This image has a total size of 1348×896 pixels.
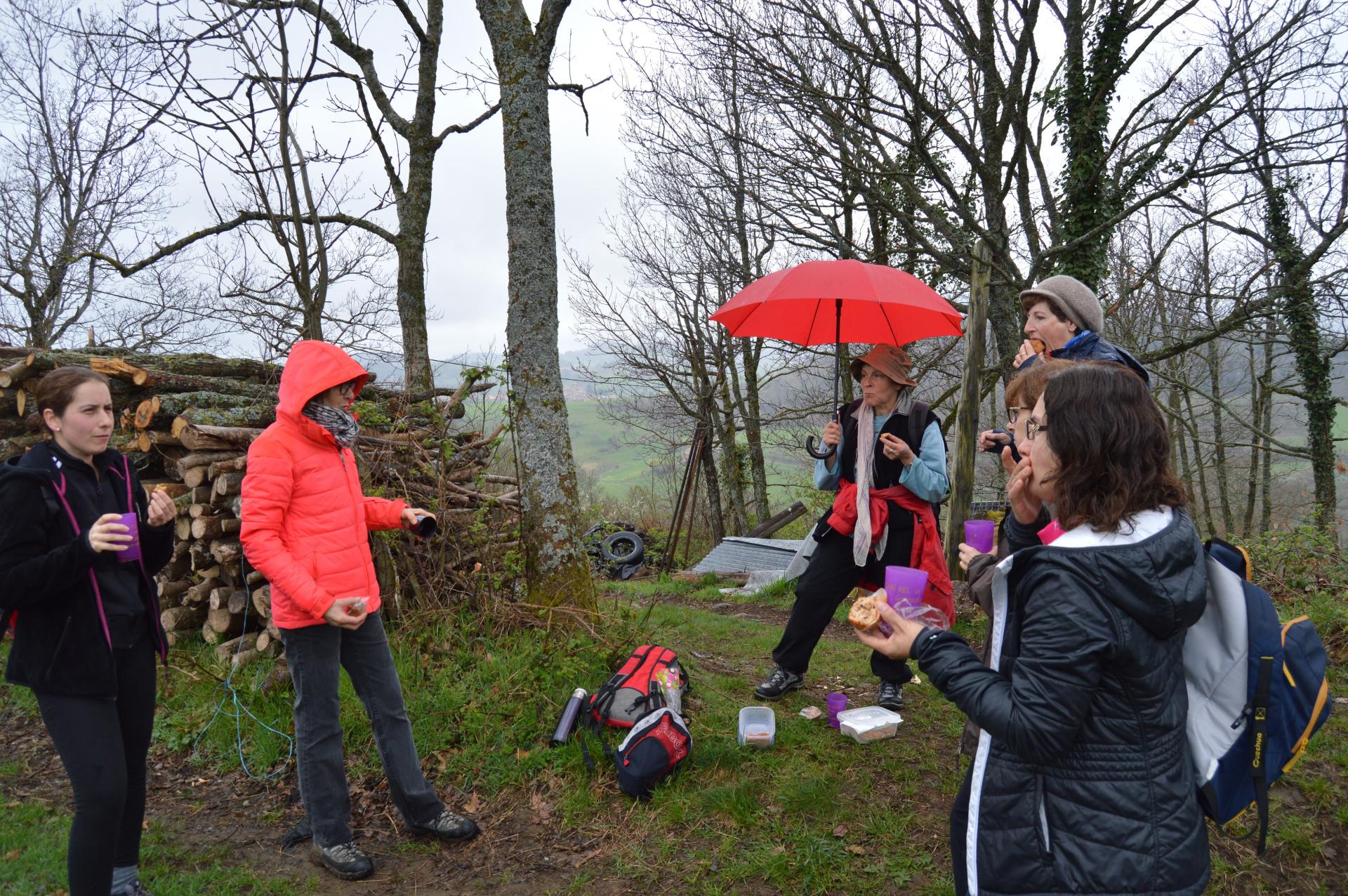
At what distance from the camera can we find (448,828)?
132 inches

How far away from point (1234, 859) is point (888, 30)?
8841 mm

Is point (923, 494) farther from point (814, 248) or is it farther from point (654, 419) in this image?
point (654, 419)

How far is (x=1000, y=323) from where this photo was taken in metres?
9.63

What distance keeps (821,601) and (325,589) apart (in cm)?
256

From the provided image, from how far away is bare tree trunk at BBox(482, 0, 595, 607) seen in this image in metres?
4.61

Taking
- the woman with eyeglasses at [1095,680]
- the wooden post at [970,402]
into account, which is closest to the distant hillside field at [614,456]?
the wooden post at [970,402]

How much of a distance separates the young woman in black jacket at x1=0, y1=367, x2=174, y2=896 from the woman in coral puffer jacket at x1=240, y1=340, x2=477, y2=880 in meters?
0.41

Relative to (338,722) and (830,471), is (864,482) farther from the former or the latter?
(338,722)

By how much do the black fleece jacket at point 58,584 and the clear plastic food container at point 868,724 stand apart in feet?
10.7

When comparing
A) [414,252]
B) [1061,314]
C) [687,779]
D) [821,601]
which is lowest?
[687,779]

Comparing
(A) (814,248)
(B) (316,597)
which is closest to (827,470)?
(B) (316,597)

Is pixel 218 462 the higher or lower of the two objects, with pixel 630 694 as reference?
higher

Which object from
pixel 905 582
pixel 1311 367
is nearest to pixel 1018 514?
pixel 905 582

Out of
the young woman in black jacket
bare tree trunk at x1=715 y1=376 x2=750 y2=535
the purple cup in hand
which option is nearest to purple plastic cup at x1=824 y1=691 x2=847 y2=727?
the young woman in black jacket
